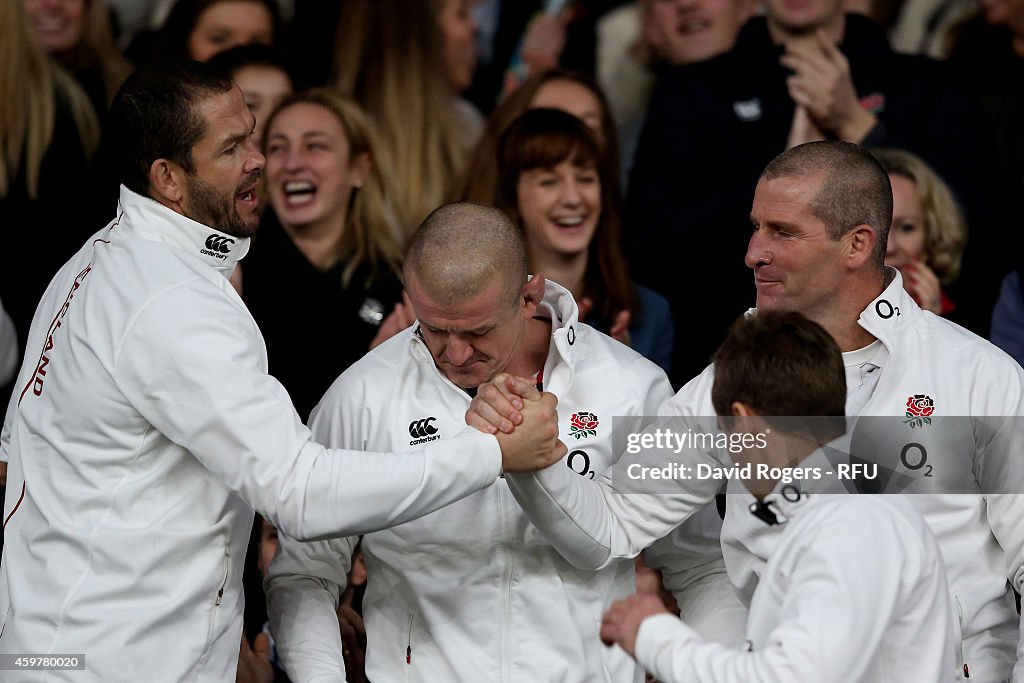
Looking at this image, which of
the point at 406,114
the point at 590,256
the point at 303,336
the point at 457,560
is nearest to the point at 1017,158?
the point at 590,256

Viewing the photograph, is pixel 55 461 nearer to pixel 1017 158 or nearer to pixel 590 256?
pixel 590 256

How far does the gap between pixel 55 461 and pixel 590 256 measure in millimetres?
2889

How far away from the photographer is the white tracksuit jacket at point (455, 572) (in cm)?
460

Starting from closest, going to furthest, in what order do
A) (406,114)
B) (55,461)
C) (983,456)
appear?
(55,461)
(983,456)
(406,114)

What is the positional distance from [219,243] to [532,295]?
1.03m

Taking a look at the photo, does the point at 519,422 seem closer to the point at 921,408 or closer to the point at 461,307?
the point at 461,307

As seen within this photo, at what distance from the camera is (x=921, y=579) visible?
12.2ft

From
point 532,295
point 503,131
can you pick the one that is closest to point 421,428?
point 532,295

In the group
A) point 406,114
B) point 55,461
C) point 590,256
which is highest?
point 406,114

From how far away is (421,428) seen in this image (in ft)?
15.5

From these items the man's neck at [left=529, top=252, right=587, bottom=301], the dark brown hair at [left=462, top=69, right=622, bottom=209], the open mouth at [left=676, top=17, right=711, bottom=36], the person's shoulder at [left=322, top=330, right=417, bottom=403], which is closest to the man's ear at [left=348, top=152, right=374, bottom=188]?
the dark brown hair at [left=462, top=69, right=622, bottom=209]

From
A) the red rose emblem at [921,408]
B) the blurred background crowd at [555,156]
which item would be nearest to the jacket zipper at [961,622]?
the red rose emblem at [921,408]

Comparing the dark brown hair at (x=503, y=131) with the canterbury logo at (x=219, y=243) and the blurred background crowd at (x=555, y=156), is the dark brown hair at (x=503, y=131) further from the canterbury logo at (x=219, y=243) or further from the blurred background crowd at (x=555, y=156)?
the canterbury logo at (x=219, y=243)

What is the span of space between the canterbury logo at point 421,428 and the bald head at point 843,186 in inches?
55.6
